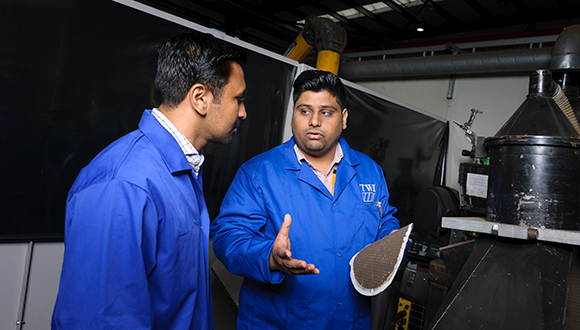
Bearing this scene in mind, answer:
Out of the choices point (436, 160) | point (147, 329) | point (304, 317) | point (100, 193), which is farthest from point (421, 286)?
point (100, 193)

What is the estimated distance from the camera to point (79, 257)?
2.19ft

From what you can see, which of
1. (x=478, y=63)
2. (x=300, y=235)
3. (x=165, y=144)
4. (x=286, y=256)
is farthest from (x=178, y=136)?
(x=478, y=63)

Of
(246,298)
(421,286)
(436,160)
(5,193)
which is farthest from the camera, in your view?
(436,160)

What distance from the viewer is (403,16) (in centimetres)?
497

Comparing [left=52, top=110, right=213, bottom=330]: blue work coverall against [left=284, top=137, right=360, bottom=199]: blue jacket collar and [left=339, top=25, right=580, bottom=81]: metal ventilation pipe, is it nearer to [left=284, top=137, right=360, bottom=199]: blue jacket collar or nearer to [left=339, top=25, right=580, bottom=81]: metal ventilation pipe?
[left=284, top=137, right=360, bottom=199]: blue jacket collar

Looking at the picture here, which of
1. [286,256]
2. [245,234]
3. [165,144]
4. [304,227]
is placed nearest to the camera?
[165,144]

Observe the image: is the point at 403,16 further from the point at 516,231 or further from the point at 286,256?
the point at 286,256

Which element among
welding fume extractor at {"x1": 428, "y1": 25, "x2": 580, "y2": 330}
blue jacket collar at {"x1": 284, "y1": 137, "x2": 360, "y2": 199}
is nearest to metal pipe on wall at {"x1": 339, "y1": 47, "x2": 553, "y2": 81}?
welding fume extractor at {"x1": 428, "y1": 25, "x2": 580, "y2": 330}

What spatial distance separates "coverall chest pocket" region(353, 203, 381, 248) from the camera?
1.39 m

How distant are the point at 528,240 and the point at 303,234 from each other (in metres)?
0.71

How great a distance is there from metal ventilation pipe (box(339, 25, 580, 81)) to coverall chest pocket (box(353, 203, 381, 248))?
77.5 inches

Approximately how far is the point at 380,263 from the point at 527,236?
42 centimetres

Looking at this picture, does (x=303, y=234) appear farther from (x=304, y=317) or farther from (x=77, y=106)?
(x=77, y=106)

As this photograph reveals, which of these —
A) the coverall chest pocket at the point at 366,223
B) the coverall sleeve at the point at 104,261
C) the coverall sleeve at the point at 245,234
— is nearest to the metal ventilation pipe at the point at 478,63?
the coverall chest pocket at the point at 366,223
